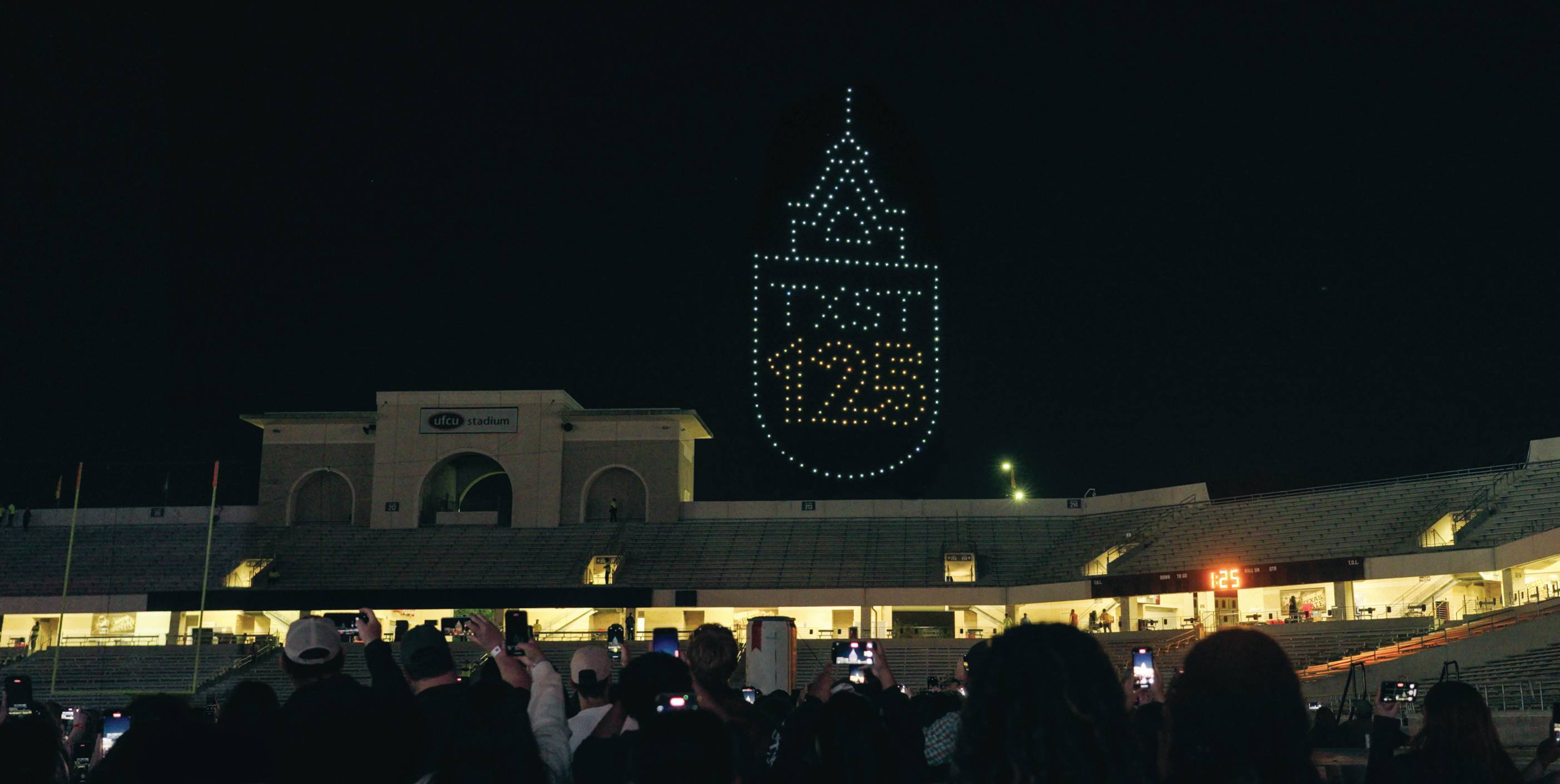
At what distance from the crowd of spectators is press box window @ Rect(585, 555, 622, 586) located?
1478 inches

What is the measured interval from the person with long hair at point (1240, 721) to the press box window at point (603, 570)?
39.7m

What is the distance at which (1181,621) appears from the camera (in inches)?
1526

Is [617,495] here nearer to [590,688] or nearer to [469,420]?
[469,420]

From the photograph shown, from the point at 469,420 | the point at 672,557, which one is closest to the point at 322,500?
the point at 469,420

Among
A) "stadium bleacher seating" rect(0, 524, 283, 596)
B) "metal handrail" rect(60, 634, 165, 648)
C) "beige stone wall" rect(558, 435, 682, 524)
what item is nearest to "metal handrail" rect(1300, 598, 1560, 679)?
"beige stone wall" rect(558, 435, 682, 524)

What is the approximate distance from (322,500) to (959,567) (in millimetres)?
→ 23043

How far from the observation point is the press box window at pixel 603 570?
139ft

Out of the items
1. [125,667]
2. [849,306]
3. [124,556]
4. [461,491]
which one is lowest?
[125,667]

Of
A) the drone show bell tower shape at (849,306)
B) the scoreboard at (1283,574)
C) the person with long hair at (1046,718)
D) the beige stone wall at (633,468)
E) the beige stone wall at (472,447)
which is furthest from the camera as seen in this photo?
the beige stone wall at (633,468)

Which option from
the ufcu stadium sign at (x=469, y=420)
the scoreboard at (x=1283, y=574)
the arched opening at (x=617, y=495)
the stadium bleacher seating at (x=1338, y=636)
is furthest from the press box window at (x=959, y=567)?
the ufcu stadium sign at (x=469, y=420)

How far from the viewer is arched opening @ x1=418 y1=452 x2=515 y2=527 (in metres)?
46.4

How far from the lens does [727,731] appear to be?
3174 millimetres

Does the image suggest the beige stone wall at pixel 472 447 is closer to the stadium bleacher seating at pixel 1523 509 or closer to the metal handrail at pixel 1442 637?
the metal handrail at pixel 1442 637

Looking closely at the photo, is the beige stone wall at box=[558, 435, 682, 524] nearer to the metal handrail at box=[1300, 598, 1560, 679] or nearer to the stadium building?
the stadium building
